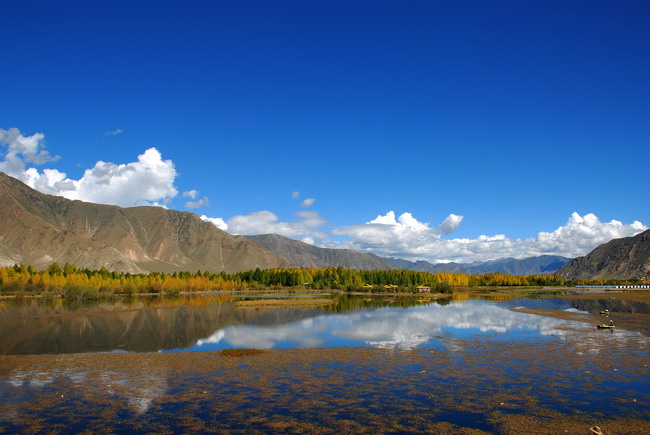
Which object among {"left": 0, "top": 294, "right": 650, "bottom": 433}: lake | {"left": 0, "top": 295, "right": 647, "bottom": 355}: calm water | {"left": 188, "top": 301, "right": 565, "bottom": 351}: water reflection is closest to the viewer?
{"left": 0, "top": 294, "right": 650, "bottom": 433}: lake

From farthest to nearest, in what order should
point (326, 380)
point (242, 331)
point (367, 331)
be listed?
1. point (242, 331)
2. point (367, 331)
3. point (326, 380)

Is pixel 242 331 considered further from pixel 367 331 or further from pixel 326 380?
pixel 326 380

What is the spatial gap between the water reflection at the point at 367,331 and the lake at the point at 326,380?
335 millimetres

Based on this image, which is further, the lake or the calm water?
the calm water

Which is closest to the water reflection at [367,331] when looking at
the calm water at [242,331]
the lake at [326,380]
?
the calm water at [242,331]

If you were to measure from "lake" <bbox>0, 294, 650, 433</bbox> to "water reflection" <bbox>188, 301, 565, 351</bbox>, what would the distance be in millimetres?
335

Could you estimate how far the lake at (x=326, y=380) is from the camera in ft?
67.1

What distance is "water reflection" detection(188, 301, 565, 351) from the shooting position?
145 feet

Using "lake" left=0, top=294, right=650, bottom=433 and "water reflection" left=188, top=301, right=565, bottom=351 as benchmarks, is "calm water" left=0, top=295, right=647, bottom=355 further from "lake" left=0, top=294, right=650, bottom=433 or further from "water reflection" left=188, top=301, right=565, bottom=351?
"lake" left=0, top=294, right=650, bottom=433

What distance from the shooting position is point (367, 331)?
53156 mm

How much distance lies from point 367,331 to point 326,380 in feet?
85.3

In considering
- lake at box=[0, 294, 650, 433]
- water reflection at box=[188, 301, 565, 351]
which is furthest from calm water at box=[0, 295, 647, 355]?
lake at box=[0, 294, 650, 433]

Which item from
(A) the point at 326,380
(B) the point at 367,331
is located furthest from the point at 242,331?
(A) the point at 326,380

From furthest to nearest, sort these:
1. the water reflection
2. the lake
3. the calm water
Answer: the water reflection → the calm water → the lake
